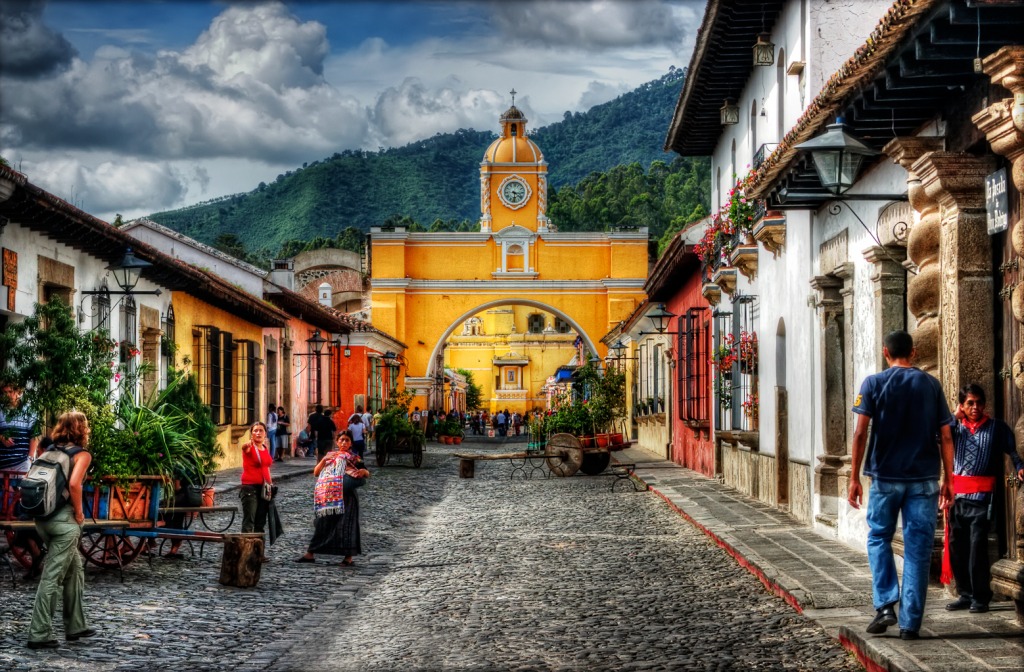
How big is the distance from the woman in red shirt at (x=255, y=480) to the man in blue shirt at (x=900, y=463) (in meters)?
5.63

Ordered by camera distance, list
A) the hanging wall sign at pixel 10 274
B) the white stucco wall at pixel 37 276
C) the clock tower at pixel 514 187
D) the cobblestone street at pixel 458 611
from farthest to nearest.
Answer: the clock tower at pixel 514 187
the white stucco wall at pixel 37 276
the hanging wall sign at pixel 10 274
the cobblestone street at pixel 458 611

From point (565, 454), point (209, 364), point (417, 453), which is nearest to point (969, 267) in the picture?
point (565, 454)

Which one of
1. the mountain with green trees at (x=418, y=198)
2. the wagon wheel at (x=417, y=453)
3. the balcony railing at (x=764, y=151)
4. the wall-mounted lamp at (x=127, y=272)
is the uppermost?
the mountain with green trees at (x=418, y=198)

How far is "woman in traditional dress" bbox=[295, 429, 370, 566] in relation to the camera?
11203 mm

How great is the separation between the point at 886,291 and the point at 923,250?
157 cm

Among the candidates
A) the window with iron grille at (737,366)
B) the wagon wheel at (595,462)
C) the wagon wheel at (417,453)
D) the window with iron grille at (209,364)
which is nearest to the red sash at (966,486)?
the window with iron grille at (737,366)

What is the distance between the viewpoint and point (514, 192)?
53812 mm

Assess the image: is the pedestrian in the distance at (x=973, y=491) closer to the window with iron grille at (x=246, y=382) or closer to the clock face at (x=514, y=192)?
the window with iron grille at (x=246, y=382)

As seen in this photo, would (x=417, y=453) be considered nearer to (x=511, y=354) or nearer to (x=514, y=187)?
(x=514, y=187)

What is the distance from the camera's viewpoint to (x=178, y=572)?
10.2m

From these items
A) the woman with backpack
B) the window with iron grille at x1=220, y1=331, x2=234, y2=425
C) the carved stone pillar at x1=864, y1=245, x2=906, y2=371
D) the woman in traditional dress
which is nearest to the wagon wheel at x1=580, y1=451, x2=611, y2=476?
the window with iron grille at x1=220, y1=331, x2=234, y2=425

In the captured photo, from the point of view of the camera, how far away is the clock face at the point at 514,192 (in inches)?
2108

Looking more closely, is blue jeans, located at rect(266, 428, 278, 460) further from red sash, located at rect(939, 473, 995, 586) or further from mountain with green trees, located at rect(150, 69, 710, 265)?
mountain with green trees, located at rect(150, 69, 710, 265)

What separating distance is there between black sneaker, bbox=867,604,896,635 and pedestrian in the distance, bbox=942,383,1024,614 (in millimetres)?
756
